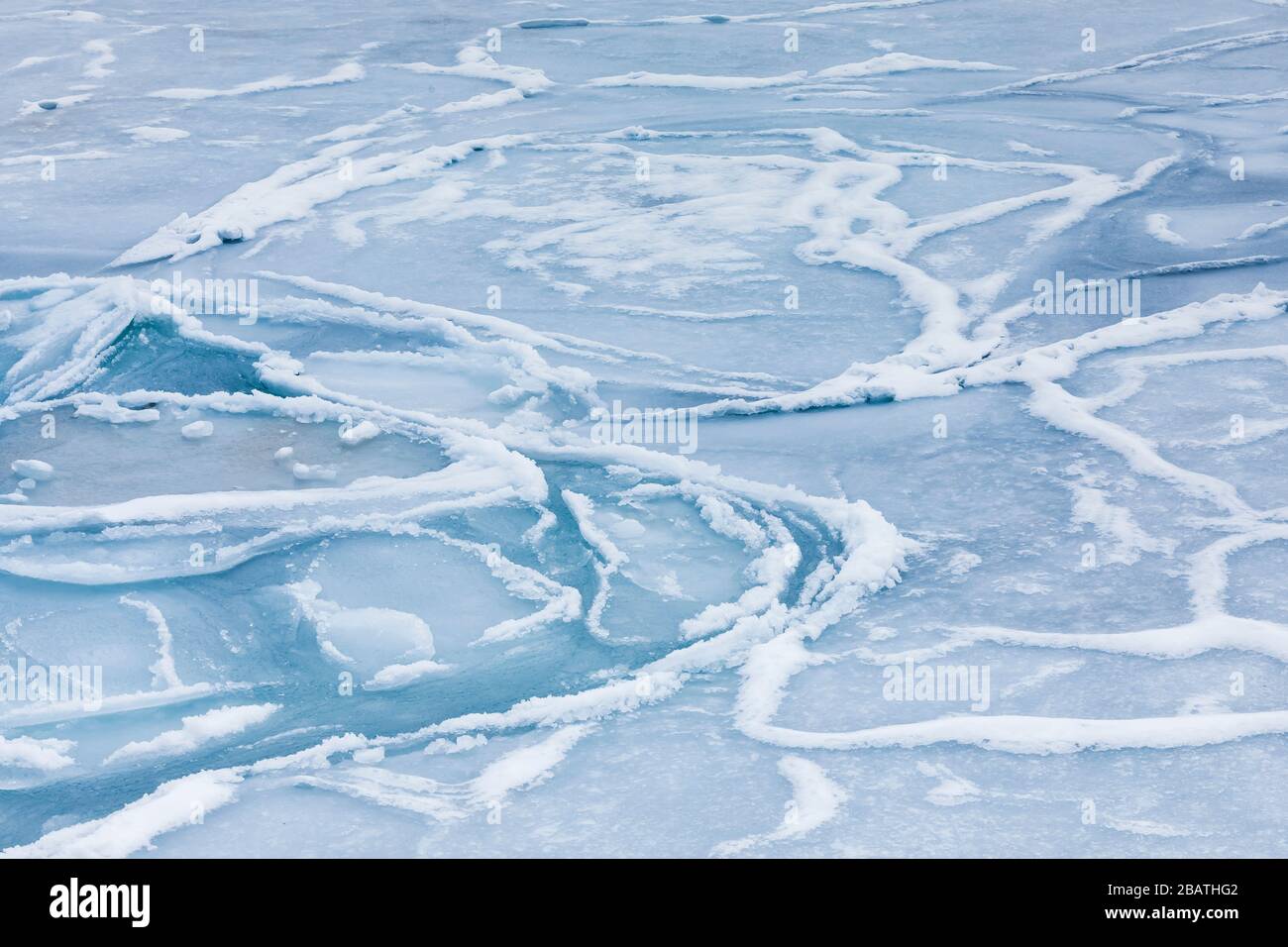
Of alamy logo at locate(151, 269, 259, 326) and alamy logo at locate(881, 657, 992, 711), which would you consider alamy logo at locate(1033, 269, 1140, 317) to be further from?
alamy logo at locate(151, 269, 259, 326)

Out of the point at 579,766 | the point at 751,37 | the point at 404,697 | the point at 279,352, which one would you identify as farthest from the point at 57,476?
the point at 751,37

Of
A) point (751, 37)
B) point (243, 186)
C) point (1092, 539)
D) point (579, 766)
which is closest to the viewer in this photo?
point (579, 766)

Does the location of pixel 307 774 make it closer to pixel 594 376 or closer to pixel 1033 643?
pixel 1033 643

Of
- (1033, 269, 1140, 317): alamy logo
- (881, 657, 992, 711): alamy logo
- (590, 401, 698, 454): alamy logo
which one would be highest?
(1033, 269, 1140, 317): alamy logo

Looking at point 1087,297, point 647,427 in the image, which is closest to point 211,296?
point 647,427

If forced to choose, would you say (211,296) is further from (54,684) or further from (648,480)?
(54,684)

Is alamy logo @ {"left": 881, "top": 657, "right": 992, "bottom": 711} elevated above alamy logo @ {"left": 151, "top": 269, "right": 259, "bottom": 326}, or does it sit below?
below

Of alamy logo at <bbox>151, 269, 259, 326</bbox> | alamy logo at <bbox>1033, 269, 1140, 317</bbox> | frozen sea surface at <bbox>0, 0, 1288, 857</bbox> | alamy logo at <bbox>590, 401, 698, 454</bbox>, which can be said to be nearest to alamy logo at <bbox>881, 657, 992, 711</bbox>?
frozen sea surface at <bbox>0, 0, 1288, 857</bbox>
